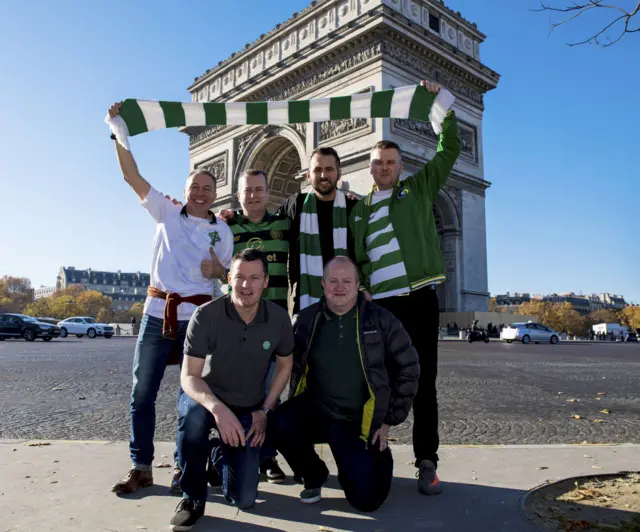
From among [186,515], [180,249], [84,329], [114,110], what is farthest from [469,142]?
[84,329]

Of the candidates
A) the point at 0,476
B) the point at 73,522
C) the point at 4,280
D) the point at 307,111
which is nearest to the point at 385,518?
the point at 73,522

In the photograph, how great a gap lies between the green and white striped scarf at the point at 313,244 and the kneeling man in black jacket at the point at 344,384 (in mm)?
503

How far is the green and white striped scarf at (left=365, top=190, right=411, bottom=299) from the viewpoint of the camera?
304cm

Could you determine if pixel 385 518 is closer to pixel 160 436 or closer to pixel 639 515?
pixel 639 515

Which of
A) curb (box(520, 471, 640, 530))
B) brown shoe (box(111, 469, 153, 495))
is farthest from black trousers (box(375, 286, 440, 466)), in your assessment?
brown shoe (box(111, 469, 153, 495))

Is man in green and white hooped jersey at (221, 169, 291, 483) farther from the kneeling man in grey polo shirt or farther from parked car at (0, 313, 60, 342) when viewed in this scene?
parked car at (0, 313, 60, 342)

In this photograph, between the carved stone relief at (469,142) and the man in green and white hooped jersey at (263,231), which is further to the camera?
the carved stone relief at (469,142)

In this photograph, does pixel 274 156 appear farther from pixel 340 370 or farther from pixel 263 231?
pixel 340 370

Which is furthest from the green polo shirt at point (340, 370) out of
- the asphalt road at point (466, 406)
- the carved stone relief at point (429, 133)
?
the carved stone relief at point (429, 133)

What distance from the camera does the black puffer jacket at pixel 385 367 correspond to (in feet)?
8.55

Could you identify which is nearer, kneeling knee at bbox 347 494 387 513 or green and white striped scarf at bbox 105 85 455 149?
kneeling knee at bbox 347 494 387 513

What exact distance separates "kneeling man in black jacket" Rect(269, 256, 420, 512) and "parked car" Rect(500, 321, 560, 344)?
2589cm

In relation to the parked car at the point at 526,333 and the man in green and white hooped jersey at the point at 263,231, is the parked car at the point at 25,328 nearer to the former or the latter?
the parked car at the point at 526,333

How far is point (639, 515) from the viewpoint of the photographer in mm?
2219
